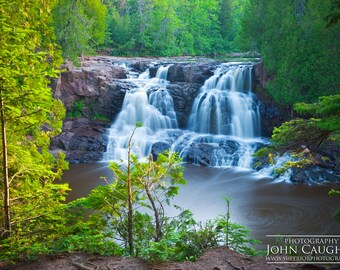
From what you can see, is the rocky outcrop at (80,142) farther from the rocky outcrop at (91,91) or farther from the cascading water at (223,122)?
the cascading water at (223,122)

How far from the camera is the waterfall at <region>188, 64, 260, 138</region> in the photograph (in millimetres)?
20688

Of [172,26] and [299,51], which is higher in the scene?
[172,26]

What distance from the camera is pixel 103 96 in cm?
2286

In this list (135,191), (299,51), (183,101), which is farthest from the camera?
(183,101)

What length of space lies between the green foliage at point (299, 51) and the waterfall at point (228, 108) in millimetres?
1881

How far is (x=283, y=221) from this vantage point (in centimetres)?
1148

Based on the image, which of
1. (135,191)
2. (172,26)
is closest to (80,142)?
(135,191)

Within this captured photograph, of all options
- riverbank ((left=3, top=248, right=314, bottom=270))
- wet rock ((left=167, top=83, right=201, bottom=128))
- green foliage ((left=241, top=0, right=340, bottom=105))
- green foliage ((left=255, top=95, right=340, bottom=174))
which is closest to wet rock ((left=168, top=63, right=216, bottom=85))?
wet rock ((left=167, top=83, right=201, bottom=128))

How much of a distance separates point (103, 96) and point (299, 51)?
476 inches

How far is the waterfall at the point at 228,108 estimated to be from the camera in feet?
67.9

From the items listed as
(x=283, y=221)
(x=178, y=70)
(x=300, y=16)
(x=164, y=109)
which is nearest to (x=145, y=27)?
(x=178, y=70)

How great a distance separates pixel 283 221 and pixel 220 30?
124 feet

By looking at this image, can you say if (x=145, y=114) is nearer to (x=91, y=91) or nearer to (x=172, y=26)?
(x=91, y=91)

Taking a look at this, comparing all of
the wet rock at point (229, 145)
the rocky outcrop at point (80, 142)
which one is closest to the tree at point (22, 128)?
the wet rock at point (229, 145)
